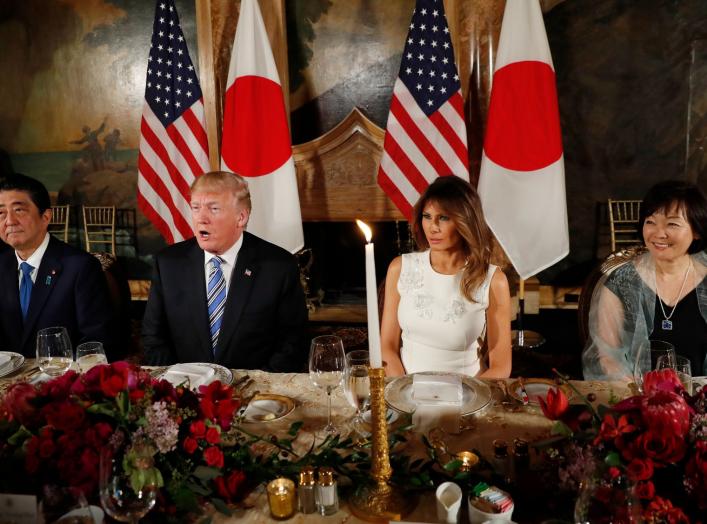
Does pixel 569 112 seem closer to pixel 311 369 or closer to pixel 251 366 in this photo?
pixel 251 366

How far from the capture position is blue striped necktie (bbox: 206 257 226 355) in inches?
104

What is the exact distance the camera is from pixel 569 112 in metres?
5.80

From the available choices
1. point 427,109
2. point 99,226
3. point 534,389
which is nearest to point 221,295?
point 534,389

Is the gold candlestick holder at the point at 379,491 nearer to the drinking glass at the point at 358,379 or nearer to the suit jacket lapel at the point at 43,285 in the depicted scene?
the drinking glass at the point at 358,379

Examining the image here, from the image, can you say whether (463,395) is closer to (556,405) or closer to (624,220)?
(556,405)

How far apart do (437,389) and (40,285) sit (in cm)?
215

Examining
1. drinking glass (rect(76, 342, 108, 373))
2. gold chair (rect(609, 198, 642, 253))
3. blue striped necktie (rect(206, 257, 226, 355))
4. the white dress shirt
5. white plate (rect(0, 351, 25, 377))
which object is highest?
gold chair (rect(609, 198, 642, 253))

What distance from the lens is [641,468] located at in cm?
108

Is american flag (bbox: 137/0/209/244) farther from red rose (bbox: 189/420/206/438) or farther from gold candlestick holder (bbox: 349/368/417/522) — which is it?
gold candlestick holder (bbox: 349/368/417/522)

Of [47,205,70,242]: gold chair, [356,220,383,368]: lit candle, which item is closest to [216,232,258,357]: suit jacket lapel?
[356,220,383,368]: lit candle

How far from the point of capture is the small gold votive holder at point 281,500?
125 centimetres

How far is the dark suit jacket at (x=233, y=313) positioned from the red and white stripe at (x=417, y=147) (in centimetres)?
155

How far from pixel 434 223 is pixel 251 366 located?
1.05 metres

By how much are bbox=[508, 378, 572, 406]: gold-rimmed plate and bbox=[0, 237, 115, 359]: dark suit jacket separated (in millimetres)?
1992
